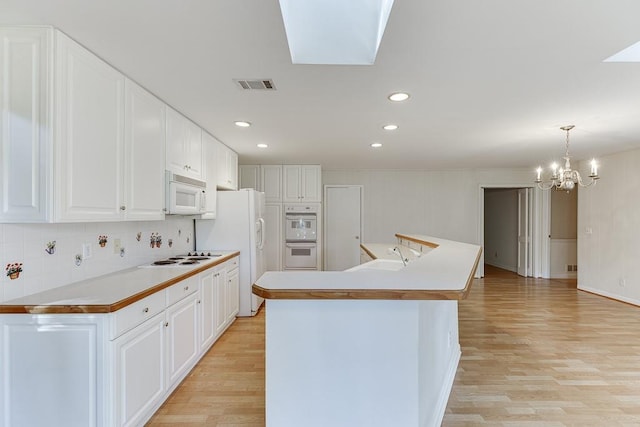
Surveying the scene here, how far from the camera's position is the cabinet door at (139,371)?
1709 mm

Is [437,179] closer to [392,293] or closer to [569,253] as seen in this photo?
[569,253]

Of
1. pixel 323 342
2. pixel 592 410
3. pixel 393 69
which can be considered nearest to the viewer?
pixel 323 342

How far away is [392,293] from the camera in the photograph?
147 centimetres

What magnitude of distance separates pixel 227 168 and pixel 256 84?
227 centimetres

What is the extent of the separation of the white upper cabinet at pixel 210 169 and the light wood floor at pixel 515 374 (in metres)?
1.42

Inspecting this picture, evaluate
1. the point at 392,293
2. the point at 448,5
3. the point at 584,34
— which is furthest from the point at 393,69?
the point at 392,293

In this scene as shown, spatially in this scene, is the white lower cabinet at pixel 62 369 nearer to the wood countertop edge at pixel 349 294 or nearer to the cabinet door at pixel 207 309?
the wood countertop edge at pixel 349 294

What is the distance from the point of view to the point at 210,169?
12.5 ft

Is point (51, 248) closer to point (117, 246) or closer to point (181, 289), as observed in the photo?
point (117, 246)

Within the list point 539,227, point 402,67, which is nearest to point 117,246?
point 402,67

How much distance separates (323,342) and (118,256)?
1.91 meters

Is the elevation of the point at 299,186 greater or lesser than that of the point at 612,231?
greater

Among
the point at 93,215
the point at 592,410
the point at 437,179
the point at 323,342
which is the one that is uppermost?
the point at 437,179

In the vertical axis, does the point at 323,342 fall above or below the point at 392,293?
below
